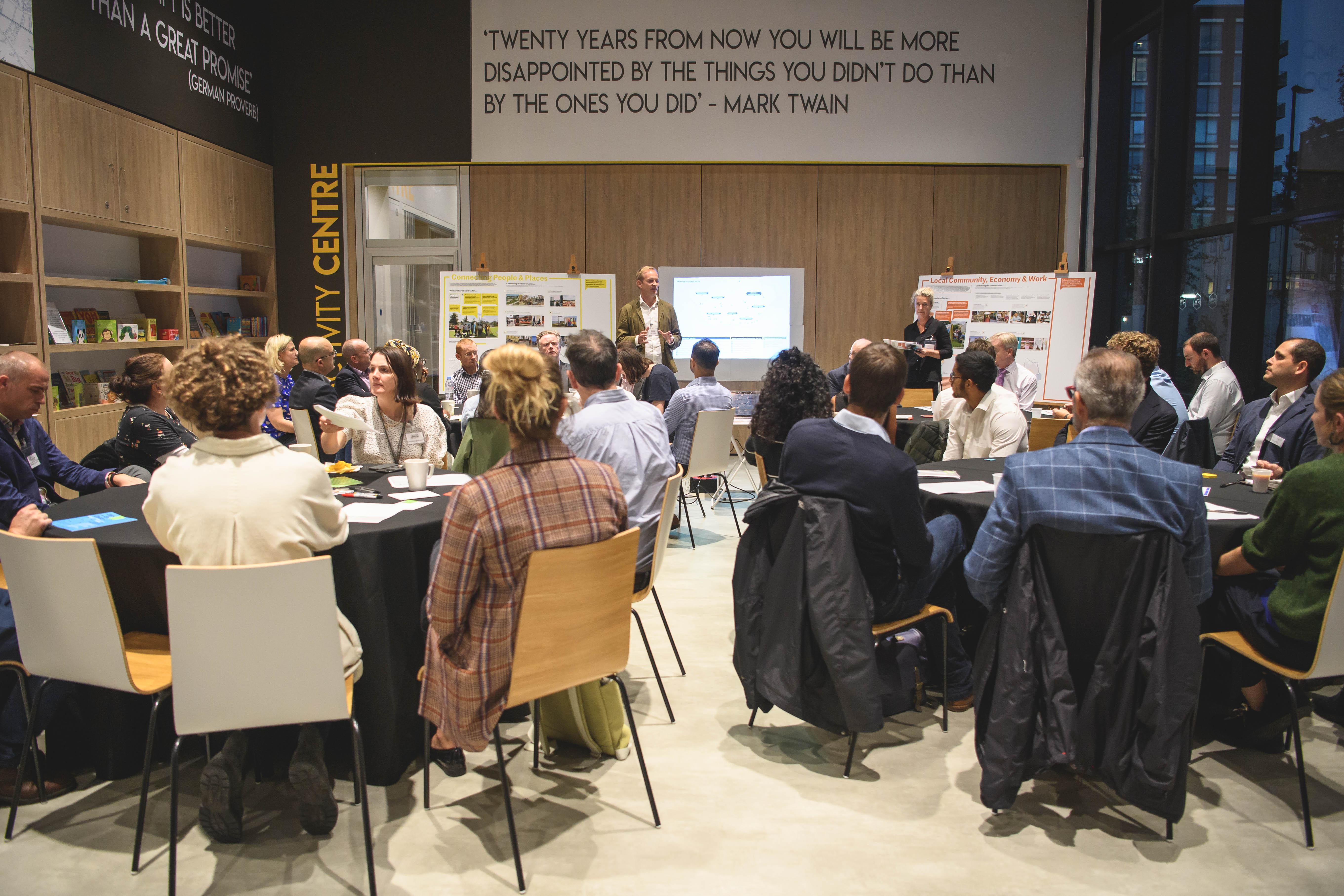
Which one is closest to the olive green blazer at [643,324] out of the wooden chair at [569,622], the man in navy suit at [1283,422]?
the man in navy suit at [1283,422]

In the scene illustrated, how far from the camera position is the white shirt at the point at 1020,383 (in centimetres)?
613

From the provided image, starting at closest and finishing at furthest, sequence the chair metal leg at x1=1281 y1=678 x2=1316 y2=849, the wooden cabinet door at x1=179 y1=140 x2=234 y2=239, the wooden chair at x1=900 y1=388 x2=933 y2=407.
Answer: the chair metal leg at x1=1281 y1=678 x2=1316 y2=849, the wooden chair at x1=900 y1=388 x2=933 y2=407, the wooden cabinet door at x1=179 y1=140 x2=234 y2=239

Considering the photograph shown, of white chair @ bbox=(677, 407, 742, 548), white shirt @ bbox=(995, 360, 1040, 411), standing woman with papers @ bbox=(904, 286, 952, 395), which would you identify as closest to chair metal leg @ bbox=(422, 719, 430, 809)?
white chair @ bbox=(677, 407, 742, 548)

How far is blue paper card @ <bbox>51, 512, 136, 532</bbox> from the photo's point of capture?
254cm

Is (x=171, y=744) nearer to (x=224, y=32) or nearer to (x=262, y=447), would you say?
(x=262, y=447)

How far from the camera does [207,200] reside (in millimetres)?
7586

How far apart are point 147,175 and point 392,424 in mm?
4532

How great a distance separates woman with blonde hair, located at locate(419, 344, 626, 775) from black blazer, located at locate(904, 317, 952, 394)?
6.01 metres

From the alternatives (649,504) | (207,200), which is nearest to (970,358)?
(649,504)

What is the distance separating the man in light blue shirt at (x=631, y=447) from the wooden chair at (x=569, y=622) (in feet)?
2.13

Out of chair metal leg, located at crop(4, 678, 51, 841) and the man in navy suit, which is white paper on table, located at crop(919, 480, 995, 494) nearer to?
the man in navy suit

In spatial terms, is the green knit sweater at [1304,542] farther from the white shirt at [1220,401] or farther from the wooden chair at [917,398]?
the wooden chair at [917,398]

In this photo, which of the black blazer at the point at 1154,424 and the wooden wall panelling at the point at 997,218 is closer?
the black blazer at the point at 1154,424

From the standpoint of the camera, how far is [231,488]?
6.78ft
